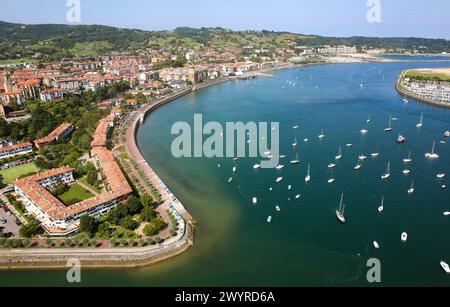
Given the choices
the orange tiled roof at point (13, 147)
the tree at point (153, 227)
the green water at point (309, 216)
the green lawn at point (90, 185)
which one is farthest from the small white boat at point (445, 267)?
the orange tiled roof at point (13, 147)

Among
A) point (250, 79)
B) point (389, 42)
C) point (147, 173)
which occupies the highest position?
point (389, 42)

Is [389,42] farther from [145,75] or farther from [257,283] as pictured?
[257,283]

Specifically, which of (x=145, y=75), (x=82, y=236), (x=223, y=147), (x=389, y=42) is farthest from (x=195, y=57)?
(x=389, y=42)

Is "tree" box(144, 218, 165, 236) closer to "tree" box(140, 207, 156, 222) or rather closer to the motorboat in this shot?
"tree" box(140, 207, 156, 222)

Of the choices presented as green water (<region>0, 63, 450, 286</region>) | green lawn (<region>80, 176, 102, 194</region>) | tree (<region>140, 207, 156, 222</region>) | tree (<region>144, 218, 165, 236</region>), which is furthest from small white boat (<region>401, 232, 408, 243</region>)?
green lawn (<region>80, 176, 102, 194</region>)

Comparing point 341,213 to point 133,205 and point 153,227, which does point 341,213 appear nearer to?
point 153,227

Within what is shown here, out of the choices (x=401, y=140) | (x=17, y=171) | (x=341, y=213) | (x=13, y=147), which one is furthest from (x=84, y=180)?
(x=401, y=140)
